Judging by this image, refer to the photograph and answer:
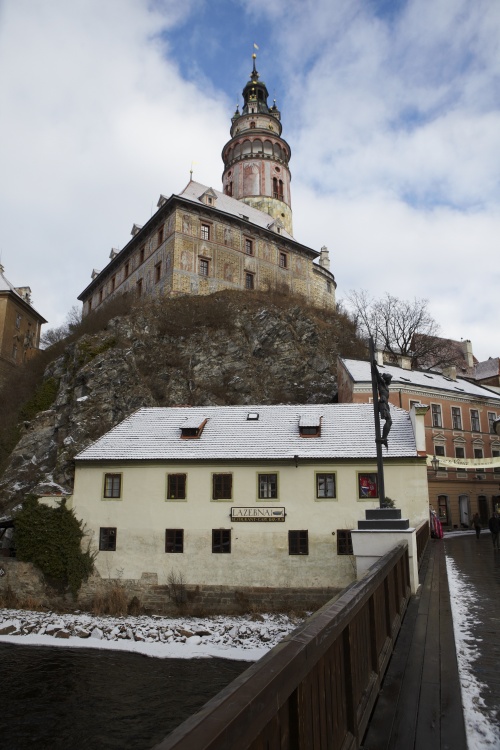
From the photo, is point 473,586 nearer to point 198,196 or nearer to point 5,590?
point 5,590

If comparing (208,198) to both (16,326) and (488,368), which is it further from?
(488,368)

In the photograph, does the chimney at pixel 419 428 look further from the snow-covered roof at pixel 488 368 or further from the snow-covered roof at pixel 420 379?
the snow-covered roof at pixel 488 368

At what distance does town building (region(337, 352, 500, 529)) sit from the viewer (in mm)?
A: 37750

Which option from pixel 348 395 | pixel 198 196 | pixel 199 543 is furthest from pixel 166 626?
pixel 198 196

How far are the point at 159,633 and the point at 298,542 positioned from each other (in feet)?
23.0

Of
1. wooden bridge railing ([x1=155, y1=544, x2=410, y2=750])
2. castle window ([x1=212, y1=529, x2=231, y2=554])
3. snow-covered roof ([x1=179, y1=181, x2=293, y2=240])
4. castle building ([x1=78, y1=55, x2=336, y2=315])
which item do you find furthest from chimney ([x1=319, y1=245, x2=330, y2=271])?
wooden bridge railing ([x1=155, y1=544, x2=410, y2=750])

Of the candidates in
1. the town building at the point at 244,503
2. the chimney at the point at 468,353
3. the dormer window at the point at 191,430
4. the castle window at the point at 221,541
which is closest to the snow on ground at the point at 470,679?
the town building at the point at 244,503

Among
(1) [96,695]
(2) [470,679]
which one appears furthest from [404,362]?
(2) [470,679]

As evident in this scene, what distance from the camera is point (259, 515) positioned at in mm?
24125

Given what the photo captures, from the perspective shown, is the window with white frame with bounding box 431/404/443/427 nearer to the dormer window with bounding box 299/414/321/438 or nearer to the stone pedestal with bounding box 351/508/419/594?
the dormer window with bounding box 299/414/321/438

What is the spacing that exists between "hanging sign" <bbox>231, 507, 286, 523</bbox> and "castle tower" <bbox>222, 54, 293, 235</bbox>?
4532 centimetres

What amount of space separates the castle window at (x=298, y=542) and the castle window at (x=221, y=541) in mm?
2768

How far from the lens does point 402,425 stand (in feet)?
86.7

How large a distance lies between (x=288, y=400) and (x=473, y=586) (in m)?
28.2
